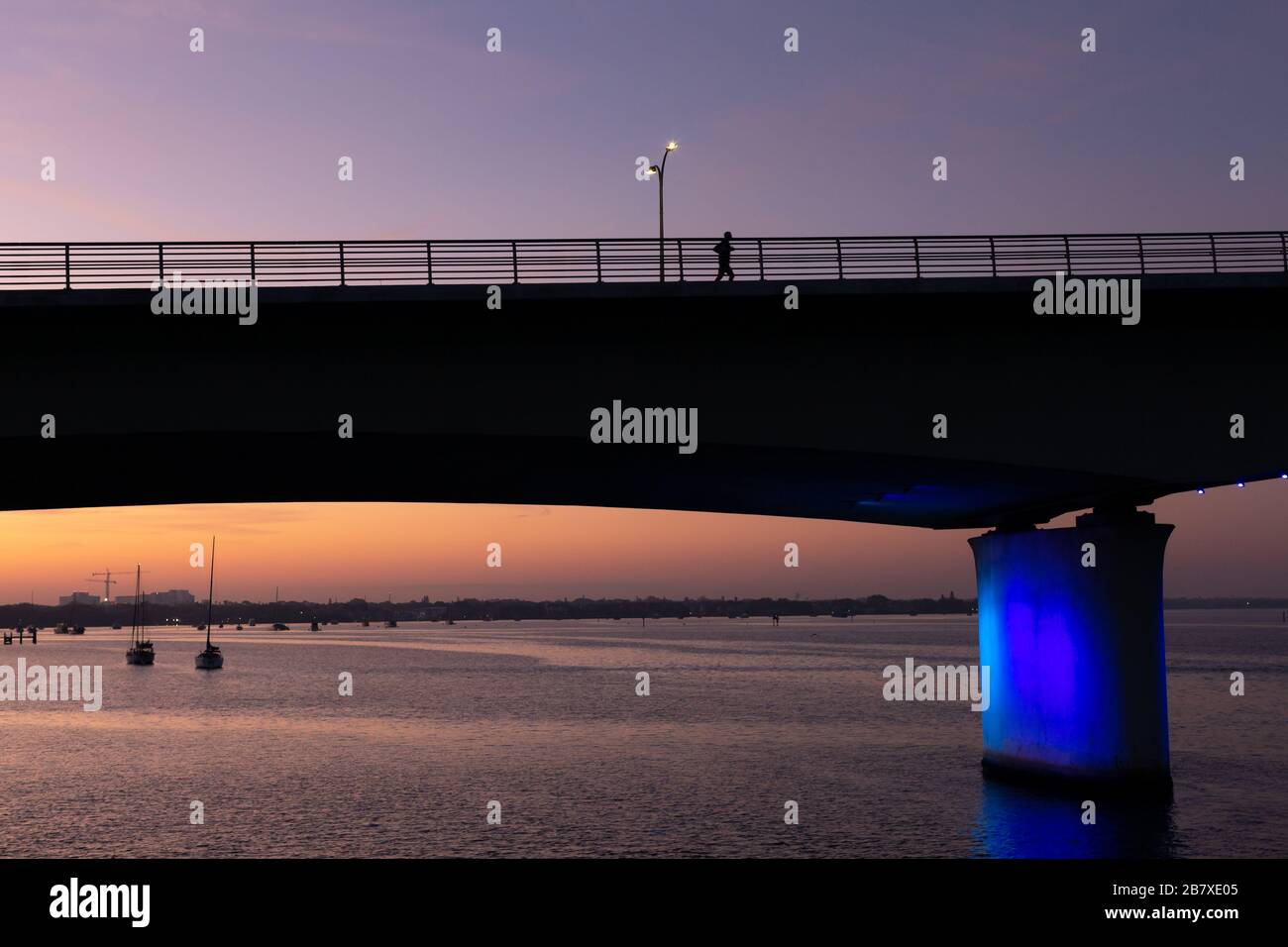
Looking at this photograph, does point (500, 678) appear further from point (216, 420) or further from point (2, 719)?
point (216, 420)

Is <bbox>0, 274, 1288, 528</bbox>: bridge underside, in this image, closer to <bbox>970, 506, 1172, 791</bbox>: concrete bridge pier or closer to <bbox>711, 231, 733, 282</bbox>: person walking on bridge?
<bbox>711, 231, 733, 282</bbox>: person walking on bridge

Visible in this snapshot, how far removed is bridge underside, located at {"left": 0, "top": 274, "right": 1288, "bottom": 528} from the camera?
90.4ft

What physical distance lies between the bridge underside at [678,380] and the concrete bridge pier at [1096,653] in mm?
3993

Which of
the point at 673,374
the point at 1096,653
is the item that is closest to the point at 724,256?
the point at 673,374

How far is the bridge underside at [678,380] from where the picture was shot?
27.6 meters

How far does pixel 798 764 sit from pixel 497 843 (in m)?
23.3

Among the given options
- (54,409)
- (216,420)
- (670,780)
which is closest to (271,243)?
(216,420)

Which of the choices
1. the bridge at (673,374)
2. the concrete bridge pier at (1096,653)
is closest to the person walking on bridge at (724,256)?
the bridge at (673,374)

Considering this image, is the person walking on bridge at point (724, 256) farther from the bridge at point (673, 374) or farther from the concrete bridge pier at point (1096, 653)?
the concrete bridge pier at point (1096, 653)

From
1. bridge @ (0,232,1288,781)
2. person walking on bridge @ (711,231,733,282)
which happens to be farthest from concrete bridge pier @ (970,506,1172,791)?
person walking on bridge @ (711,231,733,282)

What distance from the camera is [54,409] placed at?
→ 89.4ft

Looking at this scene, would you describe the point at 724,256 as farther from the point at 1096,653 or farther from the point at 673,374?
the point at 1096,653

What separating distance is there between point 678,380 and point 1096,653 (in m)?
15.7

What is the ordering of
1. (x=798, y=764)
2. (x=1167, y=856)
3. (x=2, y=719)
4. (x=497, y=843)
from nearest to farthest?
1. (x=1167, y=856)
2. (x=497, y=843)
3. (x=798, y=764)
4. (x=2, y=719)
